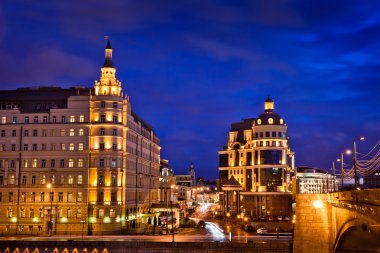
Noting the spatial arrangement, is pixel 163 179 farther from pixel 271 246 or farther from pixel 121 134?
pixel 271 246

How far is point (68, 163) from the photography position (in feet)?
306

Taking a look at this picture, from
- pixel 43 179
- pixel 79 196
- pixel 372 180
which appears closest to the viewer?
pixel 79 196

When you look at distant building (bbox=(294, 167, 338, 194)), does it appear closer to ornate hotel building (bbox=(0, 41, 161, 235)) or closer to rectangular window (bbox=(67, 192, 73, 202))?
ornate hotel building (bbox=(0, 41, 161, 235))

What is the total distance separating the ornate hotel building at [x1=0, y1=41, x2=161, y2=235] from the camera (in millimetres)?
91438

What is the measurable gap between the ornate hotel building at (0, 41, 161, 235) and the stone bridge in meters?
39.8

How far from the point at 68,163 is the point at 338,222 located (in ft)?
178

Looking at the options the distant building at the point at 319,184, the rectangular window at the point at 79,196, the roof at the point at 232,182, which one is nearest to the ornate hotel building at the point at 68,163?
the rectangular window at the point at 79,196

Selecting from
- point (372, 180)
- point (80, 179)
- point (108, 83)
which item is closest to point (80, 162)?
point (80, 179)

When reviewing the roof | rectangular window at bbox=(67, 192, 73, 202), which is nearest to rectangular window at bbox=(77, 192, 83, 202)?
rectangular window at bbox=(67, 192, 73, 202)

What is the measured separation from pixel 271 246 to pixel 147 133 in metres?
59.5

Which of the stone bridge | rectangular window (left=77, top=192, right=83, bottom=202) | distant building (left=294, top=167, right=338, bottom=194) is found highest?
distant building (left=294, top=167, right=338, bottom=194)

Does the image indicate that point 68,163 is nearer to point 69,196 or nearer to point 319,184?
point 69,196

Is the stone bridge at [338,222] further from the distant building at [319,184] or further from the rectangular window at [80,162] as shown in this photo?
the rectangular window at [80,162]

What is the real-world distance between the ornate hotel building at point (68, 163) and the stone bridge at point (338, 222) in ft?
131
